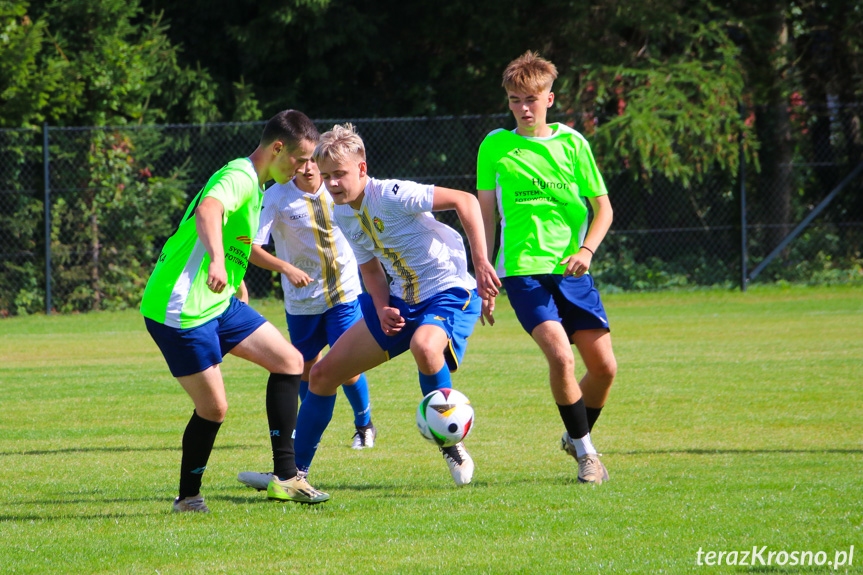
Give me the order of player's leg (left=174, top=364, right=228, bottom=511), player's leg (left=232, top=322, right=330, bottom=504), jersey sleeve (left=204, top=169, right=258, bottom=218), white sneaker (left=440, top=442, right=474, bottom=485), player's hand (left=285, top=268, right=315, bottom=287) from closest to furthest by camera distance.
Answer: jersey sleeve (left=204, top=169, right=258, bottom=218)
player's leg (left=174, top=364, right=228, bottom=511)
player's leg (left=232, top=322, right=330, bottom=504)
white sneaker (left=440, top=442, right=474, bottom=485)
player's hand (left=285, top=268, right=315, bottom=287)

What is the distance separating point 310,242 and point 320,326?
0.56 m

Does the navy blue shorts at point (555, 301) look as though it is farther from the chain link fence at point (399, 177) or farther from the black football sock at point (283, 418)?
the chain link fence at point (399, 177)

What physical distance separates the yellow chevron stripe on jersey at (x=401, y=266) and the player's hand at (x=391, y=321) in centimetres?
22

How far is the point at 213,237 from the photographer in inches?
162

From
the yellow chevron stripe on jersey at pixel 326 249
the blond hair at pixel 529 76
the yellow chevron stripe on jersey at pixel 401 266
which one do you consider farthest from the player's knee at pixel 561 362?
the yellow chevron stripe on jersey at pixel 326 249

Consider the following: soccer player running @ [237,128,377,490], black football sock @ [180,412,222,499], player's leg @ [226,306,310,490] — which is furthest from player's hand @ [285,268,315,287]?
black football sock @ [180,412,222,499]

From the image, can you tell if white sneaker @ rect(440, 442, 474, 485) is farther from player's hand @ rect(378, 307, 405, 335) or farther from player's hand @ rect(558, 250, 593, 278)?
player's hand @ rect(558, 250, 593, 278)

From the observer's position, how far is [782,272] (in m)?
16.9

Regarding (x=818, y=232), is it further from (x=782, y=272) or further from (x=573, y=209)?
(x=573, y=209)

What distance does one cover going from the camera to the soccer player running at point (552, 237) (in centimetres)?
501

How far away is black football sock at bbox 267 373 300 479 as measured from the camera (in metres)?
4.72

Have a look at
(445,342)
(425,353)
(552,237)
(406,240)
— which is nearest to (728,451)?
(552,237)

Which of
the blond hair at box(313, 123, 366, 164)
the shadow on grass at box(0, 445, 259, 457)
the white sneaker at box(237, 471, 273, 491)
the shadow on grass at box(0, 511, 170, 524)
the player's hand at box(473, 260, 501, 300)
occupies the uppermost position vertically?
the blond hair at box(313, 123, 366, 164)

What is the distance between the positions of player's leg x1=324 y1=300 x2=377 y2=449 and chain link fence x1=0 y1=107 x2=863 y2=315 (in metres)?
9.75
